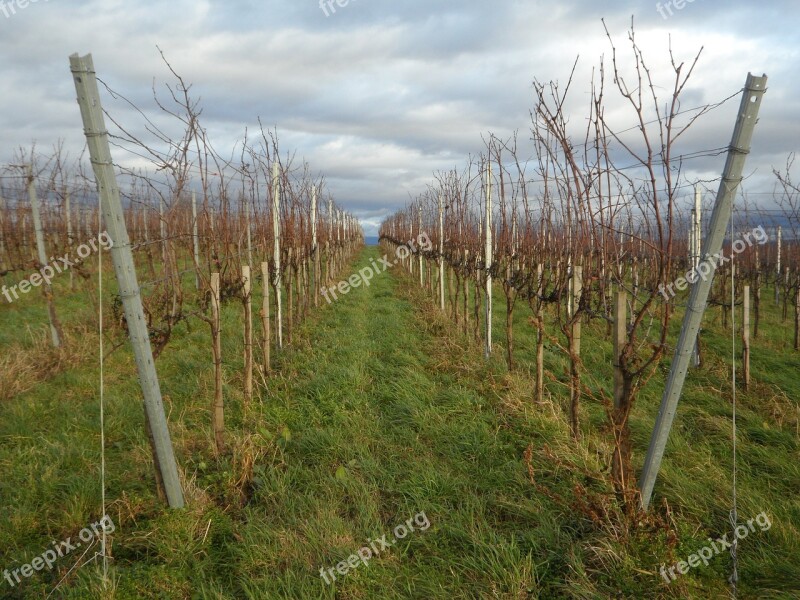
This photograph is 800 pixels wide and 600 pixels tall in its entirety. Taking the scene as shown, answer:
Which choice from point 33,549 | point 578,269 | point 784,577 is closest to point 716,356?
point 578,269

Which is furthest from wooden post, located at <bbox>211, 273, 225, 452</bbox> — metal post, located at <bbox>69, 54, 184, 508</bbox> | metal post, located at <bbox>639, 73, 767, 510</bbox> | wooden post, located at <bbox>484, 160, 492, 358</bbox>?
wooden post, located at <bbox>484, 160, 492, 358</bbox>

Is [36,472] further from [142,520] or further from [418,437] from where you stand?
[418,437]

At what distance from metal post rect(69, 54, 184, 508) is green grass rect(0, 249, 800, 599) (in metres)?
0.59

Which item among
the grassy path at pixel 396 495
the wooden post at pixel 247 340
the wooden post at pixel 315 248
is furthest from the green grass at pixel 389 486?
the wooden post at pixel 315 248

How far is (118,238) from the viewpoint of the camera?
233 centimetres

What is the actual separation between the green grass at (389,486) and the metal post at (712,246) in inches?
15.0

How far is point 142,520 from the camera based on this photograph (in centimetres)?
277

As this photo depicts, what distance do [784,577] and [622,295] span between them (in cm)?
155

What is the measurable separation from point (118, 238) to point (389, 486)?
224cm

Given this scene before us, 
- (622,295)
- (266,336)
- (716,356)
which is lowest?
(716,356)

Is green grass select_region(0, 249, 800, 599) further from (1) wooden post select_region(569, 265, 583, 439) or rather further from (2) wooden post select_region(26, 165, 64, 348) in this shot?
(2) wooden post select_region(26, 165, 64, 348)

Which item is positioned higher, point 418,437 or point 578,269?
point 578,269

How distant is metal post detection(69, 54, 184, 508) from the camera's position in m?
2.22

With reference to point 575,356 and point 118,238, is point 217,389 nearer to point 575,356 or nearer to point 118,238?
point 118,238
